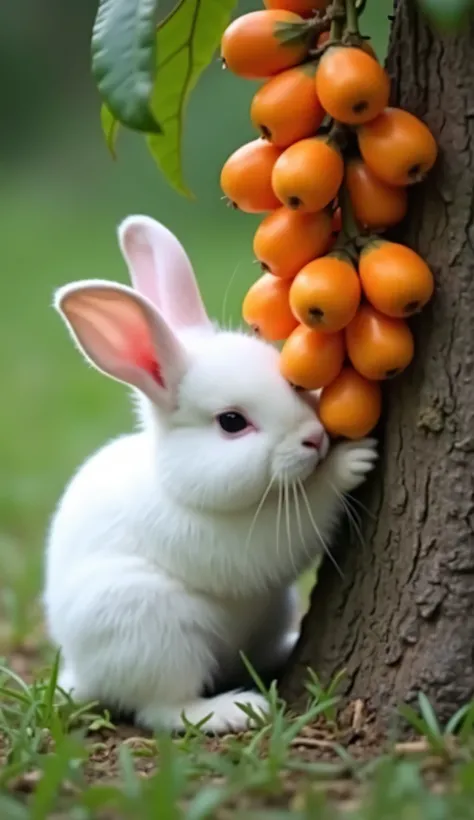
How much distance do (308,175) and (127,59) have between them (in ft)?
1.21

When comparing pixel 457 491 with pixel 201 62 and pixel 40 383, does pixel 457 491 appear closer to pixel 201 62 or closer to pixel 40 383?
pixel 201 62

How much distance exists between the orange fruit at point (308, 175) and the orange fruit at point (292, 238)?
0.19 feet

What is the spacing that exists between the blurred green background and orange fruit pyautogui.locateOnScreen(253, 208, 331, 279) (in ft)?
5.49

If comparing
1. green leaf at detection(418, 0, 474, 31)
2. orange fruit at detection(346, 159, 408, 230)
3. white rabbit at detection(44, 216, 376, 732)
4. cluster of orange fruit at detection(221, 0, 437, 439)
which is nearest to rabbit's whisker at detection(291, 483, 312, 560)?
white rabbit at detection(44, 216, 376, 732)

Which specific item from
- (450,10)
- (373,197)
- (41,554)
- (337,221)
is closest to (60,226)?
(41,554)

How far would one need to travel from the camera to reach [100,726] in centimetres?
251

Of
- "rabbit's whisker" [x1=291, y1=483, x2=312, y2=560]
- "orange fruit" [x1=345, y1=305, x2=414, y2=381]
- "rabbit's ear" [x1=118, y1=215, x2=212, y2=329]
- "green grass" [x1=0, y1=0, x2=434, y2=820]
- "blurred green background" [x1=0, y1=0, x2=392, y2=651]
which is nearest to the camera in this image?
"green grass" [x1=0, y1=0, x2=434, y2=820]

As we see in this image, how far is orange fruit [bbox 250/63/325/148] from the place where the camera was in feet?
7.20

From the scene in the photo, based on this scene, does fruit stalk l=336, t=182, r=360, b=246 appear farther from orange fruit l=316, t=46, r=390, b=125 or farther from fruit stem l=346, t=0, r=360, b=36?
fruit stem l=346, t=0, r=360, b=36

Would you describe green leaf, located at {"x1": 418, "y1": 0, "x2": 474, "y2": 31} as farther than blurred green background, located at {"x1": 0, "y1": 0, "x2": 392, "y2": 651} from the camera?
No

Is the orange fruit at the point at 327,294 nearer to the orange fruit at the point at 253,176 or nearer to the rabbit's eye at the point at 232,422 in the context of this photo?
the orange fruit at the point at 253,176

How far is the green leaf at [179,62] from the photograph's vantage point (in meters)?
2.44

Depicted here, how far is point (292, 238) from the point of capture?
7.41ft

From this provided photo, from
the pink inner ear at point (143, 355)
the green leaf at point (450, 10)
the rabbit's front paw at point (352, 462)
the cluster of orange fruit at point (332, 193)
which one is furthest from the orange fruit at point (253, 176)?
the green leaf at point (450, 10)
